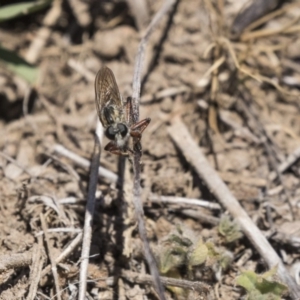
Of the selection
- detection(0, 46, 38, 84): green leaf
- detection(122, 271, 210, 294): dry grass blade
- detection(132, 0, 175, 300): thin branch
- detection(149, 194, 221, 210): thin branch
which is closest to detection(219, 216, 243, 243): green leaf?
detection(149, 194, 221, 210): thin branch

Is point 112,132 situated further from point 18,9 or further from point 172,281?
point 18,9

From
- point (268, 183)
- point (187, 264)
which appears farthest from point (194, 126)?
point (187, 264)

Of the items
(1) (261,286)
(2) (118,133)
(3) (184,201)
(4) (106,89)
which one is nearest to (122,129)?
(2) (118,133)

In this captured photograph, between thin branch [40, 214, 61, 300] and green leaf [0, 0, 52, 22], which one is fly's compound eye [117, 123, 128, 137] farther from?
green leaf [0, 0, 52, 22]

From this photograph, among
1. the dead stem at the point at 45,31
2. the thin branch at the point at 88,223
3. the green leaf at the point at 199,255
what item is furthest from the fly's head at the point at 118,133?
the dead stem at the point at 45,31

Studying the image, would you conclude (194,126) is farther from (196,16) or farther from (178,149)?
(196,16)
